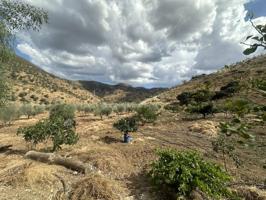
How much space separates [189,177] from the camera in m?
7.01

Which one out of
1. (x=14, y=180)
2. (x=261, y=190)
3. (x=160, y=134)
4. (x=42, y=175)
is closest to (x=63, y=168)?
(x=42, y=175)

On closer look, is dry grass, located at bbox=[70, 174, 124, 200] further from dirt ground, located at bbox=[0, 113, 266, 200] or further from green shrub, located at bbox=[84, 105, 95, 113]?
green shrub, located at bbox=[84, 105, 95, 113]

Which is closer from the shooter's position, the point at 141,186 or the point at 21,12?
the point at 141,186

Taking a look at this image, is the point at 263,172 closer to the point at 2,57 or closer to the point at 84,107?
the point at 2,57

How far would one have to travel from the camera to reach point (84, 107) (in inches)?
1476

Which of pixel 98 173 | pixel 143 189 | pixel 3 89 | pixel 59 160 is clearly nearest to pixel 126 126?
pixel 59 160

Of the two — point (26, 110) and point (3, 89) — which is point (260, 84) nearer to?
point (3, 89)

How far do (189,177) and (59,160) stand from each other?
510 cm

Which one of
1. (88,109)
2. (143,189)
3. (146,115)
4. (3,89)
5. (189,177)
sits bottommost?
(143,189)

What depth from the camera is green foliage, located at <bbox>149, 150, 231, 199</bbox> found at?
22.6ft

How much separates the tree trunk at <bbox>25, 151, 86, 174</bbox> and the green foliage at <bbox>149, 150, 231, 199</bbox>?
296 centimetres

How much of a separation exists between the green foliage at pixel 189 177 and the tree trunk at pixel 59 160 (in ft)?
9.72

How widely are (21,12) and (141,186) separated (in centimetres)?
671

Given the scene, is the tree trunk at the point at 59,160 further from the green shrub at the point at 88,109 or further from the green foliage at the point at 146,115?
the green shrub at the point at 88,109
